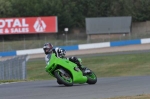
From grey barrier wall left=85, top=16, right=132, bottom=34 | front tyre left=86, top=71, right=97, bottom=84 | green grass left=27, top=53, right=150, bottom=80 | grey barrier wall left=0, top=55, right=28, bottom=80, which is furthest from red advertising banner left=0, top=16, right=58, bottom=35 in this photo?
front tyre left=86, top=71, right=97, bottom=84

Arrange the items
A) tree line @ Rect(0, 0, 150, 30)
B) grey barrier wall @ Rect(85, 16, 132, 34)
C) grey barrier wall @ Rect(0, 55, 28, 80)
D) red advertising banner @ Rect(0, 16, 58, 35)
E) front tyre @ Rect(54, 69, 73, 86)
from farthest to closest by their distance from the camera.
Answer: tree line @ Rect(0, 0, 150, 30)
grey barrier wall @ Rect(85, 16, 132, 34)
red advertising banner @ Rect(0, 16, 58, 35)
grey barrier wall @ Rect(0, 55, 28, 80)
front tyre @ Rect(54, 69, 73, 86)

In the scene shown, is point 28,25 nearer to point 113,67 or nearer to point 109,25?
point 109,25

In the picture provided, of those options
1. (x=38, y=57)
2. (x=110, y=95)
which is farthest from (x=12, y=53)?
(x=110, y=95)

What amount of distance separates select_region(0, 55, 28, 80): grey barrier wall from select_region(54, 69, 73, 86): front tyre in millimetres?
11955

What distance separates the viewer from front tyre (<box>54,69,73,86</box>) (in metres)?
14.9

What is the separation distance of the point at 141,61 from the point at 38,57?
1705 centimetres

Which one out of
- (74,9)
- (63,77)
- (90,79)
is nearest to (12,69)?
(90,79)

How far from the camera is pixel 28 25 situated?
211 feet

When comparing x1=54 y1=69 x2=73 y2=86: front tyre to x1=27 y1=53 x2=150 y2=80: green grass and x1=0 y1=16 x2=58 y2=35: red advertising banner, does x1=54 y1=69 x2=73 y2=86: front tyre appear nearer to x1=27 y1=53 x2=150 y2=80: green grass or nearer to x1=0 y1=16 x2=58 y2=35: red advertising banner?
x1=27 y1=53 x2=150 y2=80: green grass

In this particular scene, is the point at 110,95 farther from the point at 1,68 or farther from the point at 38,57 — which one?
the point at 38,57

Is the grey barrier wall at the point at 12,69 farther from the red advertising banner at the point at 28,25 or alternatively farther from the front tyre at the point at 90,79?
the red advertising banner at the point at 28,25

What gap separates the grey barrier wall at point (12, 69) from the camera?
26.9m

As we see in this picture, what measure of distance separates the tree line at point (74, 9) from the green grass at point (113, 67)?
93.1ft

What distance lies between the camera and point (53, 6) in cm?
7525
